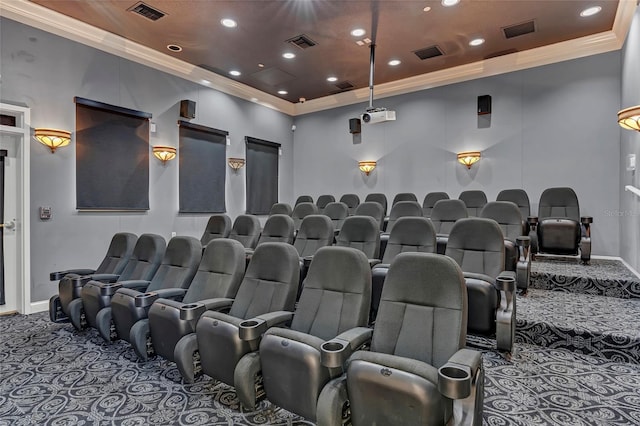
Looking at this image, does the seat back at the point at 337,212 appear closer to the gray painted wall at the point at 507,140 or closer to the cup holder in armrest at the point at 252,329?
the gray painted wall at the point at 507,140

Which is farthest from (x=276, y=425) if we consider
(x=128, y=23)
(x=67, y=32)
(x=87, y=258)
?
(x=67, y=32)

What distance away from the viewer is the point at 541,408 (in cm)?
209

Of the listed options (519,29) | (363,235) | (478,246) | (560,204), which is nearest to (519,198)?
(560,204)

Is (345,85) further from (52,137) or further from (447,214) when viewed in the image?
(52,137)

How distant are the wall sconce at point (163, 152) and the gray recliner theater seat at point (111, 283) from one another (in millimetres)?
2340

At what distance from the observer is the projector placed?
598cm

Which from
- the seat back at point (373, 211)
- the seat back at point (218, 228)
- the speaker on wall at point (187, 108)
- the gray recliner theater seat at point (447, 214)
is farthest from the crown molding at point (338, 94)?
the seat back at point (373, 211)

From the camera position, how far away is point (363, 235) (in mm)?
3912

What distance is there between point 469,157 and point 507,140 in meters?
0.70

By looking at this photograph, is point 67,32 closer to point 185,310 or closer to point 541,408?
point 185,310

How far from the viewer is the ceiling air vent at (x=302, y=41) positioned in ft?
17.5

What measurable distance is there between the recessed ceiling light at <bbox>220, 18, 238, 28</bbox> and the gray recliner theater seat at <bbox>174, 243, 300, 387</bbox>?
3.64 m

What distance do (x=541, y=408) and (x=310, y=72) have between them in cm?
635

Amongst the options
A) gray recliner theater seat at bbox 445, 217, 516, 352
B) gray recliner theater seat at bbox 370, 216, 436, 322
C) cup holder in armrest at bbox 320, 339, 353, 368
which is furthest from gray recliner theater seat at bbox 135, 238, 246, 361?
gray recliner theater seat at bbox 445, 217, 516, 352
